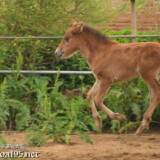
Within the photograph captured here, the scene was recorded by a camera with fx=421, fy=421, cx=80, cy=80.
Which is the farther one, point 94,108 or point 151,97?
point 94,108

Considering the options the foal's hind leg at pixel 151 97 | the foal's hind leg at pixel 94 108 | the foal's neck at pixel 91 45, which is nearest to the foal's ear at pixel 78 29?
the foal's neck at pixel 91 45

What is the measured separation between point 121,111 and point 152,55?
50.7 inches

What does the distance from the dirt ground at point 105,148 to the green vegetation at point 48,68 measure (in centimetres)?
47

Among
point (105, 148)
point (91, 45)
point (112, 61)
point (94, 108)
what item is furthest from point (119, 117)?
point (91, 45)

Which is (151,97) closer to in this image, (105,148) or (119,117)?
(119,117)

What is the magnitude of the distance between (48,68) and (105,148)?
13.7 ft

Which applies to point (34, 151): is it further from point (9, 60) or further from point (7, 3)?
point (7, 3)

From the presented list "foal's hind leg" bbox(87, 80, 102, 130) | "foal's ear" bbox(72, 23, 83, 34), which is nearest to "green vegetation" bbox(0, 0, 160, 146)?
"foal's hind leg" bbox(87, 80, 102, 130)

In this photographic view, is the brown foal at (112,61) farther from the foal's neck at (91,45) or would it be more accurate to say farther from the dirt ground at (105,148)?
the dirt ground at (105,148)

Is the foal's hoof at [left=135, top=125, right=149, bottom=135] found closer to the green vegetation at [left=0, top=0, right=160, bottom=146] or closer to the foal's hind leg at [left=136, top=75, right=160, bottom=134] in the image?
the foal's hind leg at [left=136, top=75, right=160, bottom=134]

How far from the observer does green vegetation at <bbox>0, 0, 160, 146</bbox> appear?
24.9 ft

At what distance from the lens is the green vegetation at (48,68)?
24.9 ft

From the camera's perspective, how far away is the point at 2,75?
9109 mm

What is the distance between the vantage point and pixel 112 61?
6.95 m
